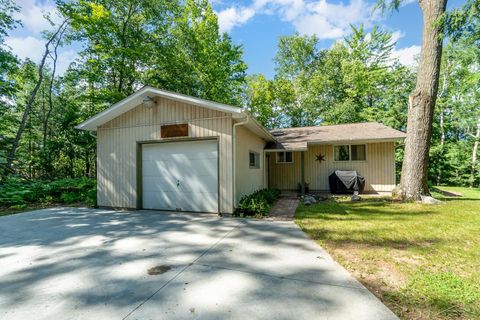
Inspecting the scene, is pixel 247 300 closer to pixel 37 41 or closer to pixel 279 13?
pixel 279 13

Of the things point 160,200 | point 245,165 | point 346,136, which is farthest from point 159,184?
point 346,136

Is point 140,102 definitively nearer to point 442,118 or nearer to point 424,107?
point 424,107

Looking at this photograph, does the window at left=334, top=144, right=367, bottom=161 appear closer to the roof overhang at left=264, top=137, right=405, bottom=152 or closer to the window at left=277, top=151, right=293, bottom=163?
the roof overhang at left=264, top=137, right=405, bottom=152

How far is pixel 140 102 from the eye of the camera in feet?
23.7

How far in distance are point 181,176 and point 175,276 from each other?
4388 millimetres

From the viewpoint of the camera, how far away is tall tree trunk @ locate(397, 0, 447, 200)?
25.4ft

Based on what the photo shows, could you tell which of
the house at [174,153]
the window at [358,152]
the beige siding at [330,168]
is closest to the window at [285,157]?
the beige siding at [330,168]

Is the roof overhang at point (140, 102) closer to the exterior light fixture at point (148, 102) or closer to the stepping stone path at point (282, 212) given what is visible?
the exterior light fixture at point (148, 102)

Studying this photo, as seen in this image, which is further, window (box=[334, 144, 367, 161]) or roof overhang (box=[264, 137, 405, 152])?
window (box=[334, 144, 367, 161])

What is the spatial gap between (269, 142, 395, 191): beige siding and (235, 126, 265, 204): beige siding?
2.97 m

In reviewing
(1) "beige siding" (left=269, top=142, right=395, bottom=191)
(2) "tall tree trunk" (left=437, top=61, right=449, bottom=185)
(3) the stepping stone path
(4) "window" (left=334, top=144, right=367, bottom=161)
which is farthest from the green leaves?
(3) the stepping stone path

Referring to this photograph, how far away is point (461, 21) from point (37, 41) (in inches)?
886

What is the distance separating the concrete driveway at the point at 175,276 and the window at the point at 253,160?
3.48 m

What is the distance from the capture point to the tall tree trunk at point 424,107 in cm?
775
